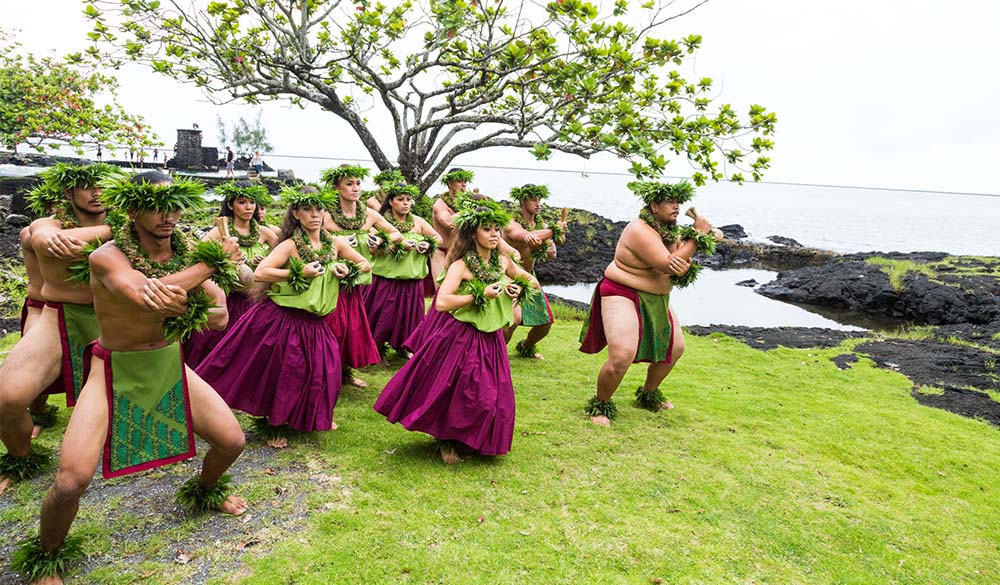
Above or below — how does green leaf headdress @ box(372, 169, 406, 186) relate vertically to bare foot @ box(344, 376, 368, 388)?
above

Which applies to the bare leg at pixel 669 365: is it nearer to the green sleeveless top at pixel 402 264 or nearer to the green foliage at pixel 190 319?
the green sleeveless top at pixel 402 264

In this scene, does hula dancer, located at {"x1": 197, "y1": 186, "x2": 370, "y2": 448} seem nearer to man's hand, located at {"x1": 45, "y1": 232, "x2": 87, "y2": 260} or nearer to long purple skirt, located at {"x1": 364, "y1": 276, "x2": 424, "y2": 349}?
man's hand, located at {"x1": 45, "y1": 232, "x2": 87, "y2": 260}

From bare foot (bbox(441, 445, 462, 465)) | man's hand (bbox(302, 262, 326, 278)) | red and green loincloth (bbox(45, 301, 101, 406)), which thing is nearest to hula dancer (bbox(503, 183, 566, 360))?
bare foot (bbox(441, 445, 462, 465))

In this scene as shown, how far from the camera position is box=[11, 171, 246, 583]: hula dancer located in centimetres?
264

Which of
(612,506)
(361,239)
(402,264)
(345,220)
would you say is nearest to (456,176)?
(402,264)

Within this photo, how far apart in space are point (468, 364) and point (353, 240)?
6.63 feet

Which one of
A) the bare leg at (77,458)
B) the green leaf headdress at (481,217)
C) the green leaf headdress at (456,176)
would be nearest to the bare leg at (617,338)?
the green leaf headdress at (481,217)

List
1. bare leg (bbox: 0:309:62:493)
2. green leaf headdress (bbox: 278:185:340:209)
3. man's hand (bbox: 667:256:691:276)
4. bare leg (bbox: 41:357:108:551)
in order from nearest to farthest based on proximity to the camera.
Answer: bare leg (bbox: 41:357:108:551) → bare leg (bbox: 0:309:62:493) → green leaf headdress (bbox: 278:185:340:209) → man's hand (bbox: 667:256:691:276)

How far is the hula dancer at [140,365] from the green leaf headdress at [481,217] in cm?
158

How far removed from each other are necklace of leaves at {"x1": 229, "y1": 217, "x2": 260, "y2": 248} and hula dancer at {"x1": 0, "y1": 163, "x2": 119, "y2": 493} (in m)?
1.68

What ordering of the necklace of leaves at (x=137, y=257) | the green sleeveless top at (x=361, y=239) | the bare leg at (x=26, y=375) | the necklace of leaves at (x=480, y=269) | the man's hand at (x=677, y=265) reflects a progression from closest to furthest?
1. the necklace of leaves at (x=137, y=257)
2. the bare leg at (x=26, y=375)
3. the necklace of leaves at (x=480, y=269)
4. the man's hand at (x=677, y=265)
5. the green sleeveless top at (x=361, y=239)

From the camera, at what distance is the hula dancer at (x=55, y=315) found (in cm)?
335

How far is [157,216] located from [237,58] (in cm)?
814

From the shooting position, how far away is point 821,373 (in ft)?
24.0
